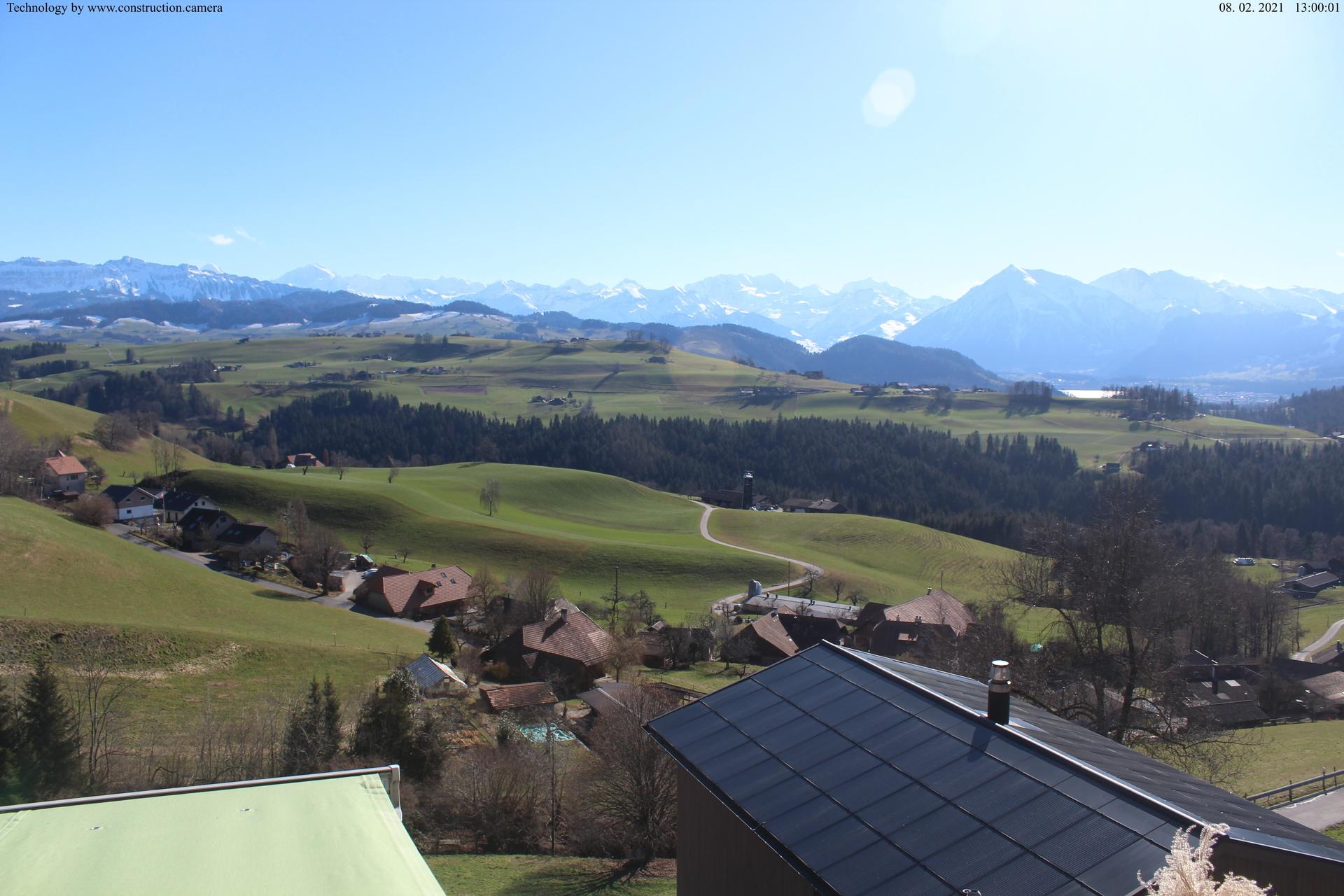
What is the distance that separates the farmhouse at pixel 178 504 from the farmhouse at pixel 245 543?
39.0 feet

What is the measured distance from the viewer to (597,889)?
1777 centimetres

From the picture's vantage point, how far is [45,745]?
67.8 feet

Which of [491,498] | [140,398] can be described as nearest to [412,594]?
[491,498]

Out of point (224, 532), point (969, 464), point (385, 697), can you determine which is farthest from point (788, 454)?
point (385, 697)

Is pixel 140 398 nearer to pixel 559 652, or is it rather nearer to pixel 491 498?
pixel 491 498

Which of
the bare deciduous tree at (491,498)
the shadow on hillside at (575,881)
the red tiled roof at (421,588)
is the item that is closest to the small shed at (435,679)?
the shadow on hillside at (575,881)

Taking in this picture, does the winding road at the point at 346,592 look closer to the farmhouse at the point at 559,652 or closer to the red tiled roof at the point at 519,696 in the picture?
the farmhouse at the point at 559,652

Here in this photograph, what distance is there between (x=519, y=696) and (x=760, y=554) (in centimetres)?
4848

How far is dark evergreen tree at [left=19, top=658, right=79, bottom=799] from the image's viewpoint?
20.2 m

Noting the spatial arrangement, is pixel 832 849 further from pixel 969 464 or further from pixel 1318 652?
pixel 969 464

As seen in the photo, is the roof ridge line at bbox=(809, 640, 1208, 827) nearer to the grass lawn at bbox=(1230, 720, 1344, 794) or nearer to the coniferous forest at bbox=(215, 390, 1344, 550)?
the grass lawn at bbox=(1230, 720, 1344, 794)

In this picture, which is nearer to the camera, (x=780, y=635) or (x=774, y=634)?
(x=774, y=634)

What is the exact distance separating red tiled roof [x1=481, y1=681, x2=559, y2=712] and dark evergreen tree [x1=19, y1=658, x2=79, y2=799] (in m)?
16.8

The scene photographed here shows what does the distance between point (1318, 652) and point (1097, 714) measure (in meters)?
67.6
